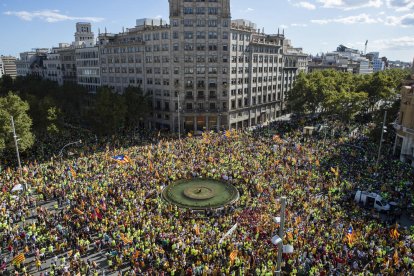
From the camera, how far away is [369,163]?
46.1 meters

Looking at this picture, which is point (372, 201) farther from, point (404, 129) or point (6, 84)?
point (6, 84)

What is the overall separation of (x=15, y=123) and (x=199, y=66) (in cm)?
4120

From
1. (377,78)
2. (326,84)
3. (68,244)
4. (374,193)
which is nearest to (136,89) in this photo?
(326,84)

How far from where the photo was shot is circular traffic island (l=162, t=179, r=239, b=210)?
35697 millimetres

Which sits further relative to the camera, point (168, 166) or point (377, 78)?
point (377, 78)

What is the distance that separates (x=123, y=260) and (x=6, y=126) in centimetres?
3324

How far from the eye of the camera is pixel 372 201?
34.7m

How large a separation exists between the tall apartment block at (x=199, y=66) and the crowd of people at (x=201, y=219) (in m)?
27.2

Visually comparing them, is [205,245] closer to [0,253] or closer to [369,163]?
[0,253]

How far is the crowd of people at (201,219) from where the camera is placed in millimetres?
24438

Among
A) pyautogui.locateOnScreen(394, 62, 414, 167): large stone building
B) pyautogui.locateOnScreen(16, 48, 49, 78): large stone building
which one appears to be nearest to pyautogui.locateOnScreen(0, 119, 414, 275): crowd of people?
pyautogui.locateOnScreen(394, 62, 414, 167): large stone building

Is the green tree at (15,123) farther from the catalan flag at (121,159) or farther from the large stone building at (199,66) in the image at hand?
the large stone building at (199,66)

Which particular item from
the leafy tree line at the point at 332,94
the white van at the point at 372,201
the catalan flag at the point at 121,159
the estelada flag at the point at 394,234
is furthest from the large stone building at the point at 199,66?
the estelada flag at the point at 394,234

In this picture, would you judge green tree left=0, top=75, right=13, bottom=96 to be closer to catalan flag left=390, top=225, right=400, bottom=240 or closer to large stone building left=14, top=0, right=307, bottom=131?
large stone building left=14, top=0, right=307, bottom=131
